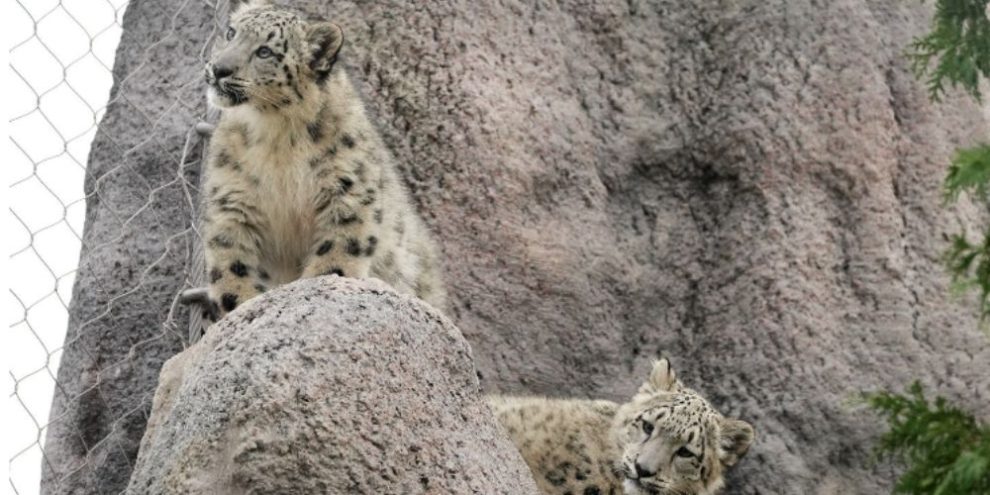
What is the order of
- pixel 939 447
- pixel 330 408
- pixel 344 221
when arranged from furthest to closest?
pixel 344 221 → pixel 330 408 → pixel 939 447

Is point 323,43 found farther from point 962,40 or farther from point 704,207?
point 962,40

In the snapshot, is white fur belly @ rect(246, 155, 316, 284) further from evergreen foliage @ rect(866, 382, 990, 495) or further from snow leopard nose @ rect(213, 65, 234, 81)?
evergreen foliage @ rect(866, 382, 990, 495)

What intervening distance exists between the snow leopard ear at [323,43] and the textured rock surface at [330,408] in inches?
44.0

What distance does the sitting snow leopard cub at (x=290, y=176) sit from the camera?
4.98m

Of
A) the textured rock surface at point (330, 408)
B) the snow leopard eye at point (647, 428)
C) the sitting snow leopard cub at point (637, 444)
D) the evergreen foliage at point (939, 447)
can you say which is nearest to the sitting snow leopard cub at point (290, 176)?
the sitting snow leopard cub at point (637, 444)

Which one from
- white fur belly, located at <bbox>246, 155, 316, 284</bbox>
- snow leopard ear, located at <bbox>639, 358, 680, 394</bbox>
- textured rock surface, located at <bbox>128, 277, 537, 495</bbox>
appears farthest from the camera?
snow leopard ear, located at <bbox>639, 358, 680, 394</bbox>

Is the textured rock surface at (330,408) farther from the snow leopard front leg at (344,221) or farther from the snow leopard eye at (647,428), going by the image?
the snow leopard eye at (647,428)

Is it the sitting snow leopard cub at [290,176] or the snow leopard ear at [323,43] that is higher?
the snow leopard ear at [323,43]

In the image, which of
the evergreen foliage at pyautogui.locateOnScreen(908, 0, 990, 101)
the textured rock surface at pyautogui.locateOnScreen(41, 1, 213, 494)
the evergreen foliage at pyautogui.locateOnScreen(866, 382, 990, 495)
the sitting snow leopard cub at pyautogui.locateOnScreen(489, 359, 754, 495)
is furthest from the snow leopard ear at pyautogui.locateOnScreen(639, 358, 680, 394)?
the textured rock surface at pyautogui.locateOnScreen(41, 1, 213, 494)

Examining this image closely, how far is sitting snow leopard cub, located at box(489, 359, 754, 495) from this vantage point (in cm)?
511

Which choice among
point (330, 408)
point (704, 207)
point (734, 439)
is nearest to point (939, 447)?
point (330, 408)

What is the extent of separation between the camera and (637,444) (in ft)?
16.9

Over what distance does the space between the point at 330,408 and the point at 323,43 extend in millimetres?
1607

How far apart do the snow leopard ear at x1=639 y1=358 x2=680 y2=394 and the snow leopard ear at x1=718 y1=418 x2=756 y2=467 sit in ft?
0.72
